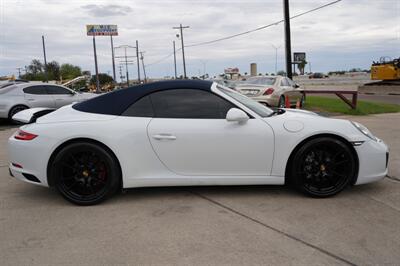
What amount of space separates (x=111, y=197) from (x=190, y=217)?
1110 millimetres

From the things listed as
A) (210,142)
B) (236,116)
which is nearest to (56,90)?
(210,142)

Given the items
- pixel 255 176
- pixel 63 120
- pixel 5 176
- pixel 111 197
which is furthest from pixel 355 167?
pixel 5 176

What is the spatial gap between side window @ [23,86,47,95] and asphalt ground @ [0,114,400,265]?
8594 mm

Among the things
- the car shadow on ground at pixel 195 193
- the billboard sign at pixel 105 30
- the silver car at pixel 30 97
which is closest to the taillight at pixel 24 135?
the car shadow on ground at pixel 195 193

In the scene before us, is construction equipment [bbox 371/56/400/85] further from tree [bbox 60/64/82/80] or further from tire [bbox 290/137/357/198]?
tree [bbox 60/64/82/80]

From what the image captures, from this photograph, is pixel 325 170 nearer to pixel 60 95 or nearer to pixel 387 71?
pixel 60 95

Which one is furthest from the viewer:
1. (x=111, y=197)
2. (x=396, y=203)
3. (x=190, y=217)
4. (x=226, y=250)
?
(x=111, y=197)

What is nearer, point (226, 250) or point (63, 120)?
point (226, 250)

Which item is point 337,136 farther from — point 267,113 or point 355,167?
point 267,113

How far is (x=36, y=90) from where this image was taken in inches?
493

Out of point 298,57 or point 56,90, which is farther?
point 298,57

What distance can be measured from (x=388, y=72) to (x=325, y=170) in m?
25.8

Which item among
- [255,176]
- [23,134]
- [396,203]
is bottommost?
[396,203]

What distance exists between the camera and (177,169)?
4.08m
